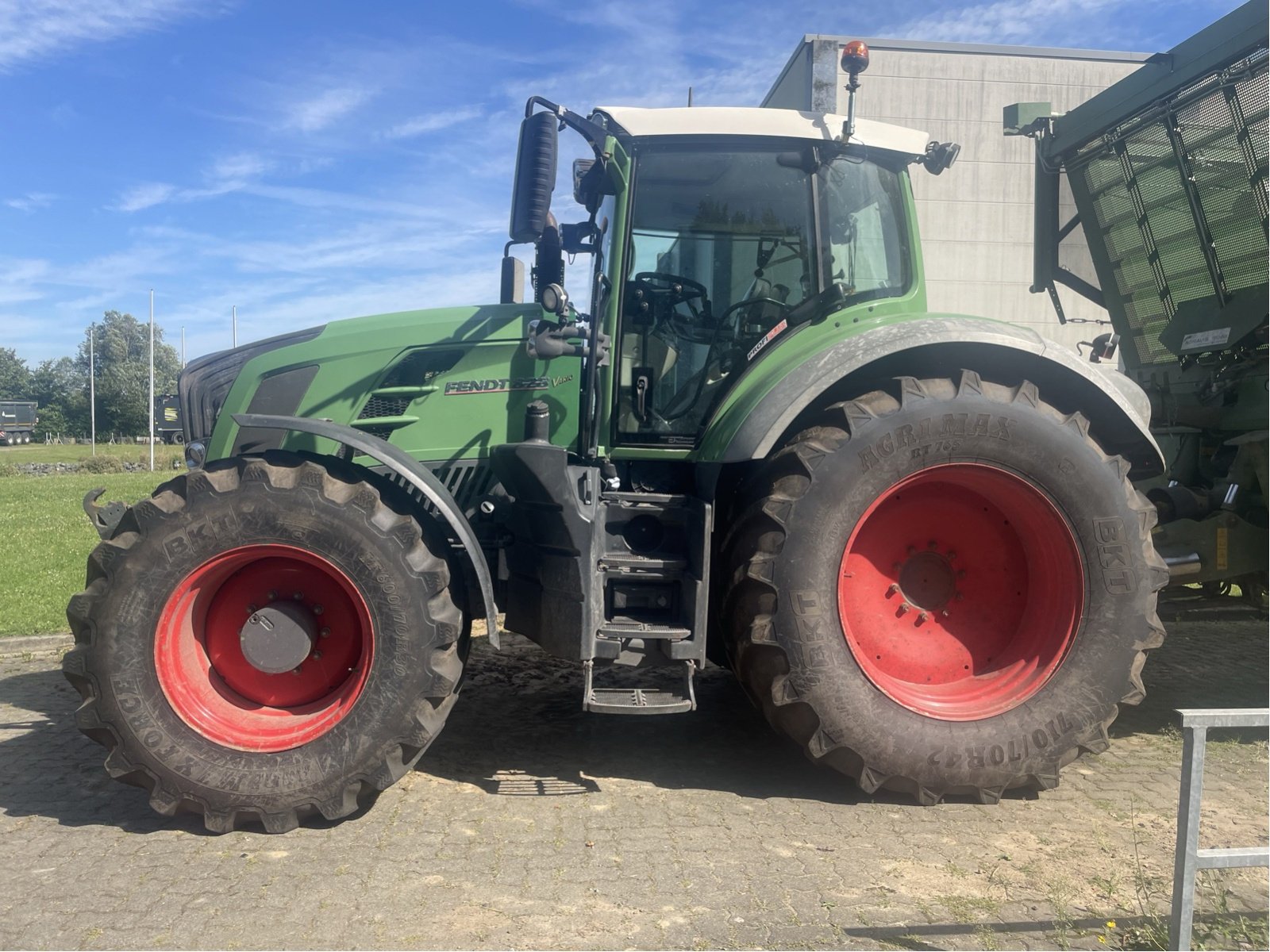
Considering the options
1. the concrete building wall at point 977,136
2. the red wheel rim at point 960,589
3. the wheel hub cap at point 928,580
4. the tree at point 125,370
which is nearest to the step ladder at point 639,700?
the red wheel rim at point 960,589

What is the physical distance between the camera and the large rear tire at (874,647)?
335cm

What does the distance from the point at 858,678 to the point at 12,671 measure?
509 cm

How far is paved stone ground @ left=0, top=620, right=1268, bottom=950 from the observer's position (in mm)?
2562

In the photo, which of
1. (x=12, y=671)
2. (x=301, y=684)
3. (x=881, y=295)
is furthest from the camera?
(x=12, y=671)

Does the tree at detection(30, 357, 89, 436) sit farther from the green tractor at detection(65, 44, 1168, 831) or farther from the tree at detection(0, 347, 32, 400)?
the green tractor at detection(65, 44, 1168, 831)

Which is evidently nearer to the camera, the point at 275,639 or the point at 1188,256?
the point at 275,639

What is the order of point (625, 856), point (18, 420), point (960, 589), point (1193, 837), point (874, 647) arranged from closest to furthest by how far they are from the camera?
point (1193, 837)
point (625, 856)
point (874, 647)
point (960, 589)
point (18, 420)

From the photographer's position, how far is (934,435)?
3.41 metres

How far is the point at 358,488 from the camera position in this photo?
11.0 ft

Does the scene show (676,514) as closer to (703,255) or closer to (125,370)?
(703,255)

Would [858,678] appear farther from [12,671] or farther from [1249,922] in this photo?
[12,671]

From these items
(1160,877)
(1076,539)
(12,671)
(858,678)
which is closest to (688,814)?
(858,678)

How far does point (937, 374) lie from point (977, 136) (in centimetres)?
1023

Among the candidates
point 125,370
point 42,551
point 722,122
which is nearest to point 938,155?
point 722,122
